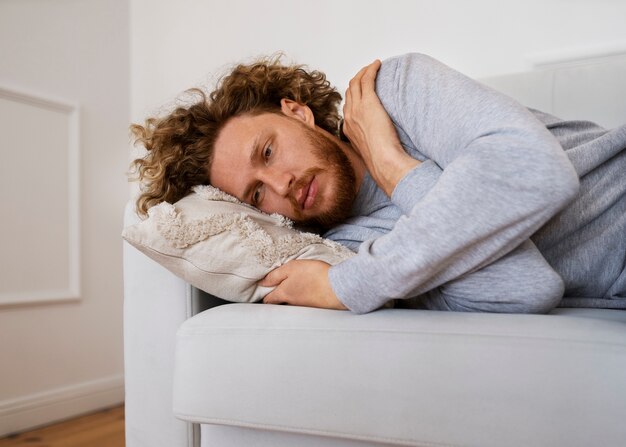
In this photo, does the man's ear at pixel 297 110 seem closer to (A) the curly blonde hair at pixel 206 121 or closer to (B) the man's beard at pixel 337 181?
(A) the curly blonde hair at pixel 206 121

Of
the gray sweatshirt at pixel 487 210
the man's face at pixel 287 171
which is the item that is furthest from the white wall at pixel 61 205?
the gray sweatshirt at pixel 487 210

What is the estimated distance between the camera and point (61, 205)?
2.30 metres

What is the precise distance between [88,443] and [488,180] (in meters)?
1.64

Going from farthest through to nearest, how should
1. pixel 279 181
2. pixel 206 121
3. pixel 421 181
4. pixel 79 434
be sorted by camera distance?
1. pixel 79 434
2. pixel 206 121
3. pixel 279 181
4. pixel 421 181

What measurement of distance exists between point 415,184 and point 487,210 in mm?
229

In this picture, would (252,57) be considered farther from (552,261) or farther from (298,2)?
(552,261)

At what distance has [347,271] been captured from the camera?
0.91 meters

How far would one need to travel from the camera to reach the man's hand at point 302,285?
0.96 m

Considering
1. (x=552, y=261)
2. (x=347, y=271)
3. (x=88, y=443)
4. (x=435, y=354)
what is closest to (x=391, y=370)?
(x=435, y=354)

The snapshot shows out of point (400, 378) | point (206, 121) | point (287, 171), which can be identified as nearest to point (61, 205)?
point (206, 121)

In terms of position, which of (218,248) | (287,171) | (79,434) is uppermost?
(287,171)

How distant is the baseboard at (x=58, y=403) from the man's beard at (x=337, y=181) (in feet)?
4.57

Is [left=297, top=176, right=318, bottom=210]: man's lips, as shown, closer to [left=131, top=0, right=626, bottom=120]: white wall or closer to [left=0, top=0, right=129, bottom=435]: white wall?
[left=131, top=0, right=626, bottom=120]: white wall

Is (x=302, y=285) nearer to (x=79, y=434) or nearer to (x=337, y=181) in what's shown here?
(x=337, y=181)
